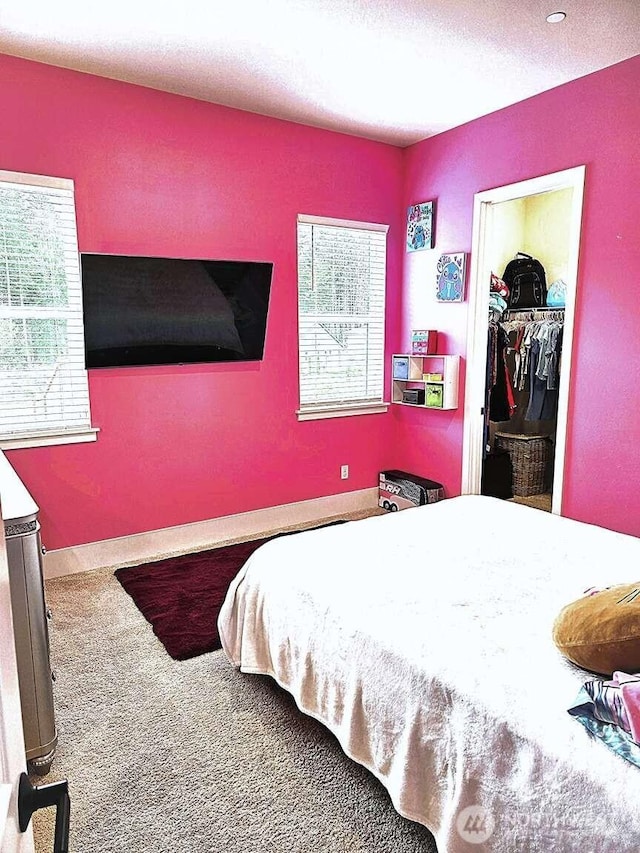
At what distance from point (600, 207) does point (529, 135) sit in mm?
710

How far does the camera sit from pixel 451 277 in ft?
13.1

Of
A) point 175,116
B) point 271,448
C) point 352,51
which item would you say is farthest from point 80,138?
point 271,448

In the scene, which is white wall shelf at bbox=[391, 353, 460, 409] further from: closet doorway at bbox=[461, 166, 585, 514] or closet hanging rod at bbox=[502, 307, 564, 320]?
closet hanging rod at bbox=[502, 307, 564, 320]

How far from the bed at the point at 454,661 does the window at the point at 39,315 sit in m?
1.68

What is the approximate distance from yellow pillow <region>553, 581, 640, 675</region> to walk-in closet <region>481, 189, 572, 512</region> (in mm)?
3052

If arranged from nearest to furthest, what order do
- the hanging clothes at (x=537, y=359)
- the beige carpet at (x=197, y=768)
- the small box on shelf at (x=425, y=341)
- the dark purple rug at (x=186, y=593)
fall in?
1. the beige carpet at (x=197, y=768)
2. the dark purple rug at (x=186, y=593)
3. the small box on shelf at (x=425, y=341)
4. the hanging clothes at (x=537, y=359)

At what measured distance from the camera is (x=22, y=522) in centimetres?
175

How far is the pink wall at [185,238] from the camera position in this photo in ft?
10.2

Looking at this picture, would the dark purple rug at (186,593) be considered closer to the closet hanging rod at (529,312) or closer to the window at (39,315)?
→ the window at (39,315)

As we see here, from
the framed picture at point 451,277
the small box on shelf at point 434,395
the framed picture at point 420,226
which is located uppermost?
the framed picture at point 420,226

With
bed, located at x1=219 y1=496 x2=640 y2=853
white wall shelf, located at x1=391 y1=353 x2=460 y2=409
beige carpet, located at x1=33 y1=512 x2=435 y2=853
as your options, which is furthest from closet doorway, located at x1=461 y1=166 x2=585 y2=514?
beige carpet, located at x1=33 y1=512 x2=435 y2=853

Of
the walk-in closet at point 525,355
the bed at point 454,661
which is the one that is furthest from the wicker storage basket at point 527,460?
the bed at point 454,661

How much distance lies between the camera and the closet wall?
15.9ft

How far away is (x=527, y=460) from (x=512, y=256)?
6.10 feet
